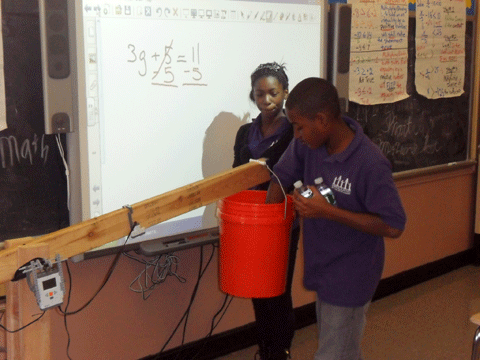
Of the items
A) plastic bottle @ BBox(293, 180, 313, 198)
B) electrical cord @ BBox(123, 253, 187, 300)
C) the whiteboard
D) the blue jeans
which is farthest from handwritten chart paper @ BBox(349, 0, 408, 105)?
the blue jeans

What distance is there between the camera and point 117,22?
2.08 metres

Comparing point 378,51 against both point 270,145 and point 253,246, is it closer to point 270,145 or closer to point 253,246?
point 270,145

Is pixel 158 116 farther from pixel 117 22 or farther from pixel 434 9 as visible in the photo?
pixel 434 9

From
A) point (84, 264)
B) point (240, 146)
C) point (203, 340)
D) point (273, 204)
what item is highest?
point (240, 146)

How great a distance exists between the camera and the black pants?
2.46 meters

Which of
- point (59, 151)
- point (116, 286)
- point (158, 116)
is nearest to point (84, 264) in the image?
point (116, 286)

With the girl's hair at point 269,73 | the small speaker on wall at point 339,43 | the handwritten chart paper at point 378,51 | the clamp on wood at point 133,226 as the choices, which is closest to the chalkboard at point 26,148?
the clamp on wood at point 133,226

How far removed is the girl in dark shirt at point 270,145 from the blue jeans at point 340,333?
23.6 inches

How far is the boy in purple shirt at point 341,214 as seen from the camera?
1.73 meters

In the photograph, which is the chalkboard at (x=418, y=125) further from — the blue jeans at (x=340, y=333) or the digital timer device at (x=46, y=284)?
the digital timer device at (x=46, y=284)

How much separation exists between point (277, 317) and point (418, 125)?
183cm

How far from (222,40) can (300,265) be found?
1380 millimetres

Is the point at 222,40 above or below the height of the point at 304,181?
above

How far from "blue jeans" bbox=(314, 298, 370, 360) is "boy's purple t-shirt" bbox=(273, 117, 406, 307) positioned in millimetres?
37
